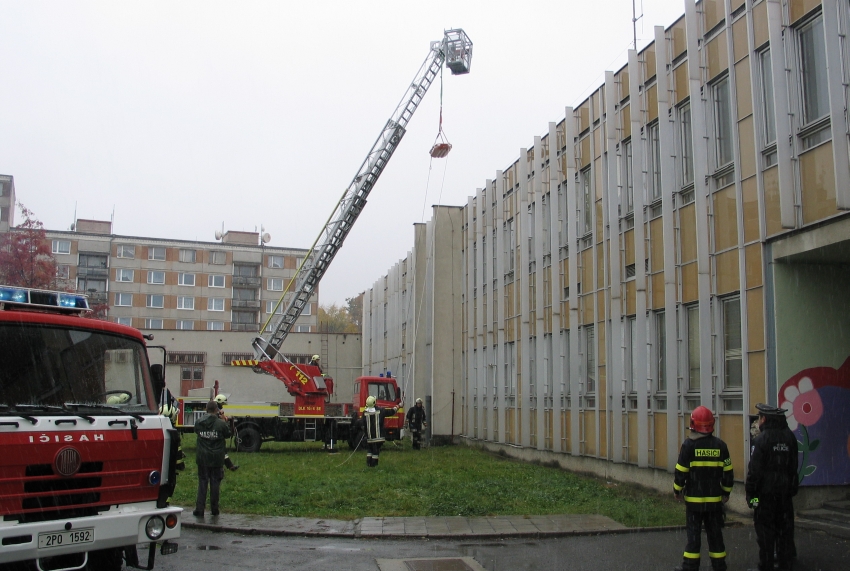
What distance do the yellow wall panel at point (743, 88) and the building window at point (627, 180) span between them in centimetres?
358

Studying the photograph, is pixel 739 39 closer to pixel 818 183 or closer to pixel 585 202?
pixel 818 183

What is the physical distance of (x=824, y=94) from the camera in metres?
10.7

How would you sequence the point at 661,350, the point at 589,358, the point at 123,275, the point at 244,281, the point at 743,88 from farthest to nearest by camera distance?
the point at 244,281, the point at 123,275, the point at 589,358, the point at 661,350, the point at 743,88

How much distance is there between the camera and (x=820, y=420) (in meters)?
11.0

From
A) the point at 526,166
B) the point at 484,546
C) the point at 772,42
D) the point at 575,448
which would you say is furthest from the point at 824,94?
the point at 526,166

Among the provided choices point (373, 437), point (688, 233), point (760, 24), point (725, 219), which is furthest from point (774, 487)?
point (373, 437)

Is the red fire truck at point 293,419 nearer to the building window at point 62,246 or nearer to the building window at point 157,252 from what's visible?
the building window at point 157,252

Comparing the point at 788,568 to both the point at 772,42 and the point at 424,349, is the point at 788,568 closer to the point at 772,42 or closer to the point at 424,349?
the point at 772,42

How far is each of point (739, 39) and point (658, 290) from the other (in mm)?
4572

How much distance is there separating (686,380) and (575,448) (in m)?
4.81

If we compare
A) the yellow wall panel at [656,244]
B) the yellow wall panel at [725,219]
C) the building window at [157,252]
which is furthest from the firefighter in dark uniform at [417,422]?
the building window at [157,252]

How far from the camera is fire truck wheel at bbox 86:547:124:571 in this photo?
7.33 meters

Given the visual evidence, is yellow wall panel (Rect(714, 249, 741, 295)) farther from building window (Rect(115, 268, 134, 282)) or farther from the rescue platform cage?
building window (Rect(115, 268, 134, 282))

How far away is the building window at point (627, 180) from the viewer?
51.5ft
